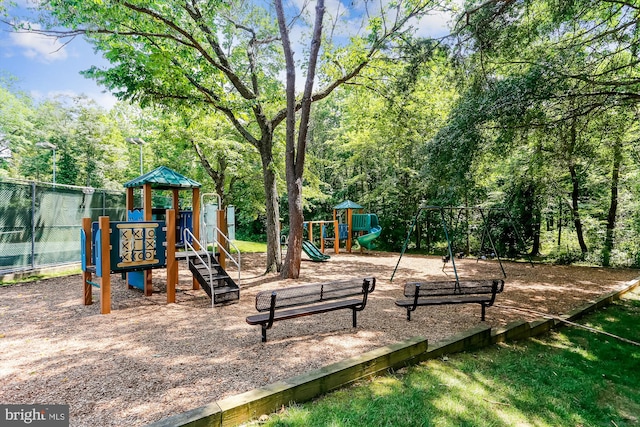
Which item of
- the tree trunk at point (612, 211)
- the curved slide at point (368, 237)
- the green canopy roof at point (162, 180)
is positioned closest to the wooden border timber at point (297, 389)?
the green canopy roof at point (162, 180)

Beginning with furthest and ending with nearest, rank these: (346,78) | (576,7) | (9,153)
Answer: (9,153), (346,78), (576,7)

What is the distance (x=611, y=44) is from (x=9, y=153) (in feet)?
126

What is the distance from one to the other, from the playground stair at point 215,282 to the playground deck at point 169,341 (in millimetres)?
268

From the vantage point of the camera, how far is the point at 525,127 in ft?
21.3

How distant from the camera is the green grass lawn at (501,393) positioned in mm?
2840

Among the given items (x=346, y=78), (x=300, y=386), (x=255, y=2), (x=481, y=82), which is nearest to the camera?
(x=300, y=386)

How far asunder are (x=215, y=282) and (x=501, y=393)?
17.6 ft

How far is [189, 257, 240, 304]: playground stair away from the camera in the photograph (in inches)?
255

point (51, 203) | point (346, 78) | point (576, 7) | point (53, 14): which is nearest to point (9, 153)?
point (51, 203)

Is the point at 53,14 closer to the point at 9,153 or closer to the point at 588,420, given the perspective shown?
the point at 588,420

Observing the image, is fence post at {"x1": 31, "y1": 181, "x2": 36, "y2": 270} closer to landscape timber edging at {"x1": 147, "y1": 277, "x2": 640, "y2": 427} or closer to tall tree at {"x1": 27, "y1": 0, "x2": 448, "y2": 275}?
tall tree at {"x1": 27, "y1": 0, "x2": 448, "y2": 275}

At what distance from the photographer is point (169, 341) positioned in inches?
179

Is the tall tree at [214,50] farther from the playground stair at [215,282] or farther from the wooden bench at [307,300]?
the wooden bench at [307,300]

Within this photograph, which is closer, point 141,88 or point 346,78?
point 141,88
